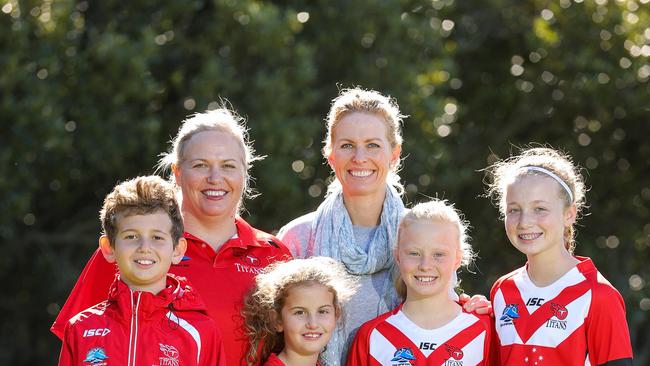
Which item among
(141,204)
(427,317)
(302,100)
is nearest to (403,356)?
(427,317)

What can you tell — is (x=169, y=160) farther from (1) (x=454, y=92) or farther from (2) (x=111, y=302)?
(1) (x=454, y=92)

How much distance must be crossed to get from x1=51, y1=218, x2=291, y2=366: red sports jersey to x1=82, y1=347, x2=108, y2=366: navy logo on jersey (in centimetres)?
38

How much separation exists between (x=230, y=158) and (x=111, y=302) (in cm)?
93

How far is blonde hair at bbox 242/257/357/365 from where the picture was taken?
546 cm

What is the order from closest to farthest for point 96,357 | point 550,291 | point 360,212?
point 96,357, point 550,291, point 360,212

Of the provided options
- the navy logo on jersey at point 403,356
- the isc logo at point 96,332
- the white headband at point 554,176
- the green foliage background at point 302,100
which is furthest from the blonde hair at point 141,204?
the green foliage background at point 302,100

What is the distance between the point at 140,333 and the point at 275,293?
70 centimetres

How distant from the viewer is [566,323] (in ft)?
17.3

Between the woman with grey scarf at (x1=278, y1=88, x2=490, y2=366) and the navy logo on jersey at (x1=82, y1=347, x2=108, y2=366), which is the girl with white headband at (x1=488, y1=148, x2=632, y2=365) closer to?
the woman with grey scarf at (x1=278, y1=88, x2=490, y2=366)

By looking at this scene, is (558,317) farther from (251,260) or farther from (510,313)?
(251,260)

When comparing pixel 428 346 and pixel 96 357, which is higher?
pixel 428 346

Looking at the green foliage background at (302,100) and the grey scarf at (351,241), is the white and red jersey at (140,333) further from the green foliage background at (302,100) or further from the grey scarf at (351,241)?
the green foliage background at (302,100)

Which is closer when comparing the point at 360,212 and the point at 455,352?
the point at 455,352

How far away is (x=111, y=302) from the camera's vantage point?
5.16 metres
